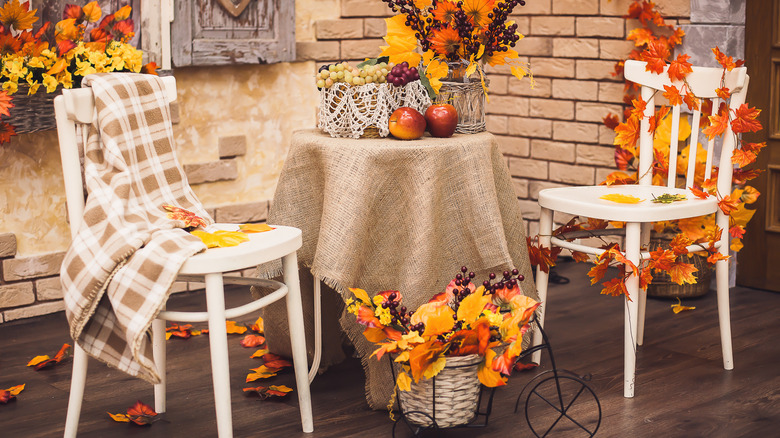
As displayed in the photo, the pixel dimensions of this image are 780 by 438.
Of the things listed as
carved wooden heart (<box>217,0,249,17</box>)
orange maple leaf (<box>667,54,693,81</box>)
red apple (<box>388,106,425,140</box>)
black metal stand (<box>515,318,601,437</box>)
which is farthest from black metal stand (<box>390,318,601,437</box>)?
carved wooden heart (<box>217,0,249,17</box>)

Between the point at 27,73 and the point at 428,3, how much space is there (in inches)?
53.0

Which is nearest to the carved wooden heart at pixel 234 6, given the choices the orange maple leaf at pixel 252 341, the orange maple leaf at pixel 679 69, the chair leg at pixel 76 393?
the orange maple leaf at pixel 252 341

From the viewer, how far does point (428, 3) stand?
8.14 ft

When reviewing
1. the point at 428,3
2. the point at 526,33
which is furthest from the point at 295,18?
the point at 428,3

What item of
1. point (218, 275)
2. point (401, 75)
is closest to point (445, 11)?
point (401, 75)

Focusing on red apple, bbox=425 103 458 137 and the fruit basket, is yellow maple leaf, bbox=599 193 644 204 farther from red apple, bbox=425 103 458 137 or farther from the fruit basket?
the fruit basket

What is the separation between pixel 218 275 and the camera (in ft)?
6.64

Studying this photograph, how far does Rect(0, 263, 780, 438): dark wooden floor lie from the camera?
2.34 metres

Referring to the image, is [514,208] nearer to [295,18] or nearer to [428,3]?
[428,3]

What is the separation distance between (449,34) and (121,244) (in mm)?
1016

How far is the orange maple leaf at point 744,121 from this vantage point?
2.71 meters

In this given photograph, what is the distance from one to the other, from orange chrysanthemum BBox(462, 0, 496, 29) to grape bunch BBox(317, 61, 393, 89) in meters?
0.27

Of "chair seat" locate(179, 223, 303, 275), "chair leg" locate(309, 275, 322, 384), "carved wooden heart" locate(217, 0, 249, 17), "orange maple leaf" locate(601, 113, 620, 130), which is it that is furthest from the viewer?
"orange maple leaf" locate(601, 113, 620, 130)

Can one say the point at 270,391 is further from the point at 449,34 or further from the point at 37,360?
the point at 449,34
